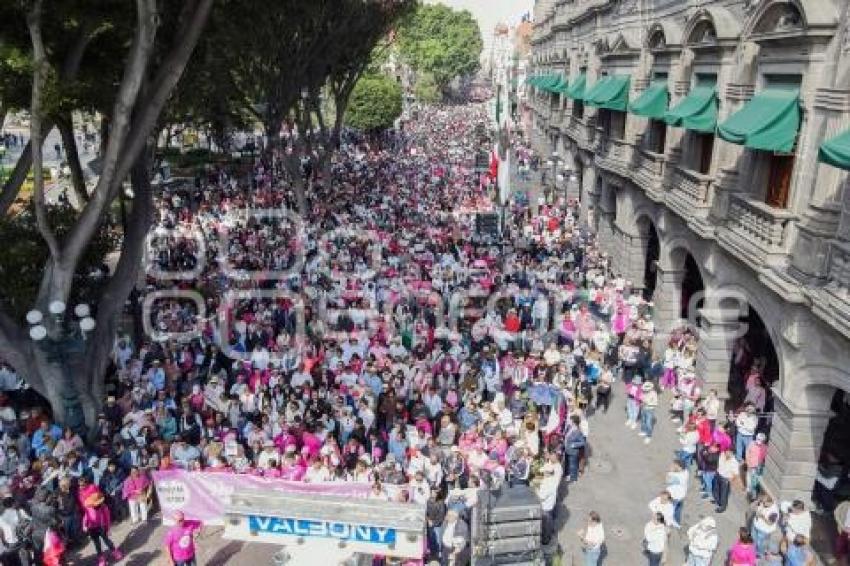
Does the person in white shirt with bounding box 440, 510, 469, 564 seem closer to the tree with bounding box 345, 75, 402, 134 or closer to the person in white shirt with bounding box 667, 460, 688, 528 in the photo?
the person in white shirt with bounding box 667, 460, 688, 528

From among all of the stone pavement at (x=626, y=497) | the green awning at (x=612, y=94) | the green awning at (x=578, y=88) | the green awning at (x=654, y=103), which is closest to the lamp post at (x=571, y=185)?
the green awning at (x=578, y=88)

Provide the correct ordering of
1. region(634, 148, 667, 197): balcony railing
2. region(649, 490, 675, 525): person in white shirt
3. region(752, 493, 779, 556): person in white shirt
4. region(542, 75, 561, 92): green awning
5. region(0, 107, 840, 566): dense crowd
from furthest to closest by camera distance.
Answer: region(542, 75, 561, 92): green awning < region(634, 148, 667, 197): balcony railing < region(0, 107, 840, 566): dense crowd < region(649, 490, 675, 525): person in white shirt < region(752, 493, 779, 556): person in white shirt

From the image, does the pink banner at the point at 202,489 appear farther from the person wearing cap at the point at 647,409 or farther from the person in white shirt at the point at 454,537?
the person wearing cap at the point at 647,409

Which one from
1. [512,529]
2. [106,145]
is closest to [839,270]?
[512,529]

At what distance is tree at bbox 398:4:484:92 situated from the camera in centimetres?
13100

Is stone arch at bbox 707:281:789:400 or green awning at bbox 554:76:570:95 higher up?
green awning at bbox 554:76:570:95

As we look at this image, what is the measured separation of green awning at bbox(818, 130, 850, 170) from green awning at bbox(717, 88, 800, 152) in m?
2.21

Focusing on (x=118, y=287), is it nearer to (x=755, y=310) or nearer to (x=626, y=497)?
(x=626, y=497)

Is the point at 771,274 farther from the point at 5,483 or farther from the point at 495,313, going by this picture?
the point at 5,483

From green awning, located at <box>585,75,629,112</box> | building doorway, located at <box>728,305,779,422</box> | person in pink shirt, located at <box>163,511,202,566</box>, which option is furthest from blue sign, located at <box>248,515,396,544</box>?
green awning, located at <box>585,75,629,112</box>

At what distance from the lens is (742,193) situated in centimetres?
1631

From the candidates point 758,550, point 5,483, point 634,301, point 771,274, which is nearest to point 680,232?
point 634,301

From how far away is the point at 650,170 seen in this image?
23.0 meters

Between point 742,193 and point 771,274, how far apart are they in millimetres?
3340
